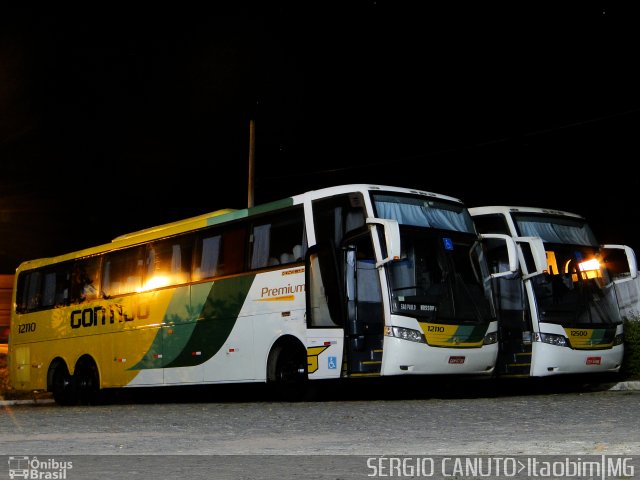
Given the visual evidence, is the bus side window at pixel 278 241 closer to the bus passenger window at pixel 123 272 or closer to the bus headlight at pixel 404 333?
the bus headlight at pixel 404 333

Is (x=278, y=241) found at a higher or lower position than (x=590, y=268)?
higher

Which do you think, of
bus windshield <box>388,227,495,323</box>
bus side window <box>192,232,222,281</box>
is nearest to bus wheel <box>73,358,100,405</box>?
bus side window <box>192,232,222,281</box>

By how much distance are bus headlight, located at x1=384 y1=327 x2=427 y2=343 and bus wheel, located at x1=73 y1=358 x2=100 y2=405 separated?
876cm

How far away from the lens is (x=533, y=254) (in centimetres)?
1677

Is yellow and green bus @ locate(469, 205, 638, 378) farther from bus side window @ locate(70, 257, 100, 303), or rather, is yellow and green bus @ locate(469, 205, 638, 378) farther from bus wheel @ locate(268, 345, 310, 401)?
bus side window @ locate(70, 257, 100, 303)

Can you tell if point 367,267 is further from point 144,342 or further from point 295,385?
point 144,342

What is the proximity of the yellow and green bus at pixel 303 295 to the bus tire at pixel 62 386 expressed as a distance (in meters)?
0.93

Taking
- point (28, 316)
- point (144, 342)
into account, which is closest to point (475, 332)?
point (144, 342)

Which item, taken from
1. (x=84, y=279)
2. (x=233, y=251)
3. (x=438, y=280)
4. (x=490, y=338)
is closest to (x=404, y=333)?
(x=438, y=280)

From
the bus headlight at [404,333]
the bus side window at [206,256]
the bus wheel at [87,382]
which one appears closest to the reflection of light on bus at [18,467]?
the bus headlight at [404,333]

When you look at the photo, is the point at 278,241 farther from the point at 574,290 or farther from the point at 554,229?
the point at 574,290

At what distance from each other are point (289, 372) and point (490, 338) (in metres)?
3.45

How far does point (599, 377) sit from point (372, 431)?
10650 millimetres

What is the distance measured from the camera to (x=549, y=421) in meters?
10.8
